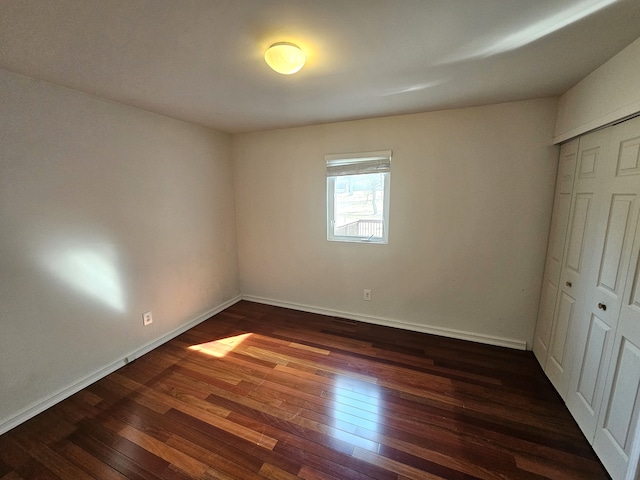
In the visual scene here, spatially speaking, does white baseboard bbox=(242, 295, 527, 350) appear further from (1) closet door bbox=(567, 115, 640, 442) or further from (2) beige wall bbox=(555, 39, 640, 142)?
(2) beige wall bbox=(555, 39, 640, 142)

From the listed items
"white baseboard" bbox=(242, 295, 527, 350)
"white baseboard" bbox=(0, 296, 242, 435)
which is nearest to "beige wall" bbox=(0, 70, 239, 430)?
"white baseboard" bbox=(0, 296, 242, 435)

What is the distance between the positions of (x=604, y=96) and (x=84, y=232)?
3.64m

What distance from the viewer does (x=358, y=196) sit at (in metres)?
2.93

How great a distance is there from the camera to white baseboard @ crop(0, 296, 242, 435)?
169 cm

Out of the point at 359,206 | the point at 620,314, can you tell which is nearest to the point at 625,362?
the point at 620,314

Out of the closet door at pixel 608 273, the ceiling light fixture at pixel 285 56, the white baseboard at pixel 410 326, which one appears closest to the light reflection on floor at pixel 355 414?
the white baseboard at pixel 410 326

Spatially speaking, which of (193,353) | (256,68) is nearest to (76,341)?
(193,353)

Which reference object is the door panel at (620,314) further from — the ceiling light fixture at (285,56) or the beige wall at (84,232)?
the beige wall at (84,232)

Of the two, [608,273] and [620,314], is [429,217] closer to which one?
[608,273]

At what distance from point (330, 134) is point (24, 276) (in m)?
2.77

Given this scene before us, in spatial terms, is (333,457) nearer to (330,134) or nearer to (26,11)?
(26,11)

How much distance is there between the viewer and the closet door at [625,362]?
126 centimetres

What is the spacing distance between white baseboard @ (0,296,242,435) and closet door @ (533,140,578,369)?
136 inches

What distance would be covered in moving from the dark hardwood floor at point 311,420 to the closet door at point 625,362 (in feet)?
0.57
